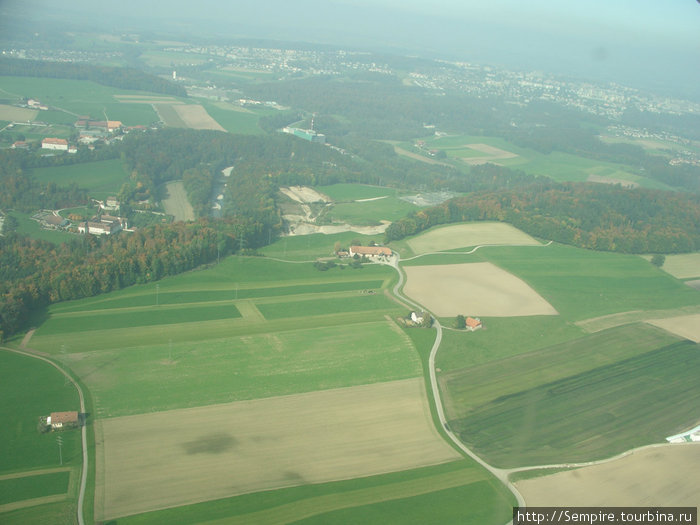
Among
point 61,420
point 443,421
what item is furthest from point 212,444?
point 443,421

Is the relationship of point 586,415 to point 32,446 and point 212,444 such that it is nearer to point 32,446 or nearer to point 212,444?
point 212,444

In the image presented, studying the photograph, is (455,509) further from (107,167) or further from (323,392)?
(107,167)

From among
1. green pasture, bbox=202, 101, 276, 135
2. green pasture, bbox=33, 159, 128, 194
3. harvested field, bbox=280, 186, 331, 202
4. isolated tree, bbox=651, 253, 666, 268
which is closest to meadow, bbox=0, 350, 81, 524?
green pasture, bbox=33, 159, 128, 194

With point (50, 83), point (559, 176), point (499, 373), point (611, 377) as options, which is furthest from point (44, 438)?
point (50, 83)

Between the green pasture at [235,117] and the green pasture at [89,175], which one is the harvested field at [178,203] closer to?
the green pasture at [89,175]

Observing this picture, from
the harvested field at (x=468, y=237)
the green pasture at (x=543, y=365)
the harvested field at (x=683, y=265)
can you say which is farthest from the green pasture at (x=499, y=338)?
the harvested field at (x=683, y=265)

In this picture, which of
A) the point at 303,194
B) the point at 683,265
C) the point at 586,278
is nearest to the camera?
the point at 586,278
